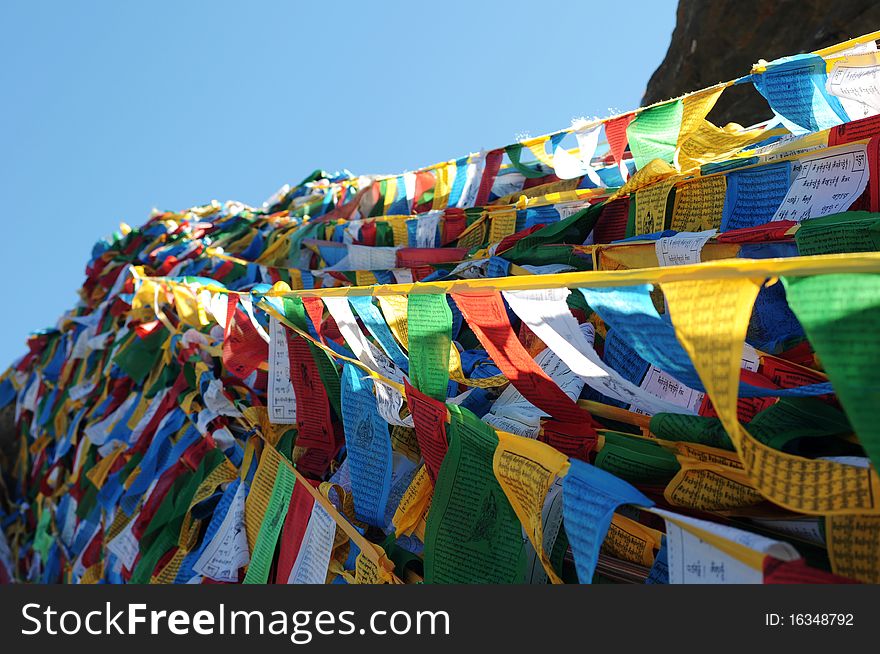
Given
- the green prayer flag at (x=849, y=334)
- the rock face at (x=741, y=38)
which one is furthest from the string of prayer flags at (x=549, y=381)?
the rock face at (x=741, y=38)

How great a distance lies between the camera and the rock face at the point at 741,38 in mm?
4871

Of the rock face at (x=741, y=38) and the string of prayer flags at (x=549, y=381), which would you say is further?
the rock face at (x=741, y=38)

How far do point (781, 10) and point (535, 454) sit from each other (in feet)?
17.9

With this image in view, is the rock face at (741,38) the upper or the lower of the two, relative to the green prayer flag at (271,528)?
upper

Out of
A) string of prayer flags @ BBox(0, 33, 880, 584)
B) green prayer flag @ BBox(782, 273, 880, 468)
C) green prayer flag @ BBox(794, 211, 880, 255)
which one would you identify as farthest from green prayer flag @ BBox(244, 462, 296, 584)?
A: green prayer flag @ BBox(782, 273, 880, 468)

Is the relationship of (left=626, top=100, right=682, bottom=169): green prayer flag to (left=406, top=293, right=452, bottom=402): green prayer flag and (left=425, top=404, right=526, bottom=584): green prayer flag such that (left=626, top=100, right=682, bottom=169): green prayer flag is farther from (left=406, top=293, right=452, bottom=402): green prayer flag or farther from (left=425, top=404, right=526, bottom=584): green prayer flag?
(left=425, top=404, right=526, bottom=584): green prayer flag

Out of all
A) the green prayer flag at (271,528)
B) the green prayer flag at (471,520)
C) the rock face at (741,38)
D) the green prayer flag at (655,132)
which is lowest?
the green prayer flag at (471,520)

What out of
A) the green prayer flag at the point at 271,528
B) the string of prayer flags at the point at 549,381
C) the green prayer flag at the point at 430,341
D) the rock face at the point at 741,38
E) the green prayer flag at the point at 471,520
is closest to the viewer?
the string of prayer flags at the point at 549,381

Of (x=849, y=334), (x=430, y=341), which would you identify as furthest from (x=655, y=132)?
(x=849, y=334)

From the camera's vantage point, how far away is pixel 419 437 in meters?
1.34

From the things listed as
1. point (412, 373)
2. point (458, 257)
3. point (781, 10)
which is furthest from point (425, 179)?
point (781, 10)

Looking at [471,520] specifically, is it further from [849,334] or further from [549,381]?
[849,334]

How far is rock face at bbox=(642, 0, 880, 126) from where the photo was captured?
4871 mm

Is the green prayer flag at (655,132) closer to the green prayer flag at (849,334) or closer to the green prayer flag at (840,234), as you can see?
the green prayer flag at (840,234)
